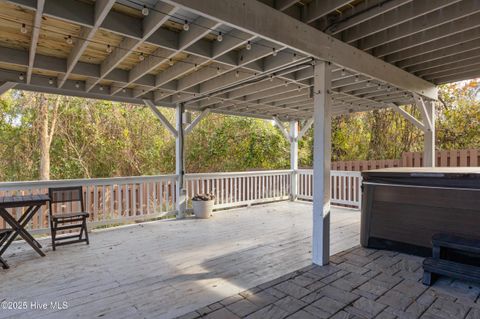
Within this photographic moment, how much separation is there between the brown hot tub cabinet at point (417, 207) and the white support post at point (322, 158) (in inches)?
39.0

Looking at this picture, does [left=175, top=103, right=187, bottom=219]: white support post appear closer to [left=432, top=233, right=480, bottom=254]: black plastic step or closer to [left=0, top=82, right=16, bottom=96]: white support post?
[left=0, top=82, right=16, bottom=96]: white support post

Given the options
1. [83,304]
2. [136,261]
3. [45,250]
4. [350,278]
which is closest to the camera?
[83,304]

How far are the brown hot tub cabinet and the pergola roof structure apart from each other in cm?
152

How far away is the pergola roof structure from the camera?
8.33 feet

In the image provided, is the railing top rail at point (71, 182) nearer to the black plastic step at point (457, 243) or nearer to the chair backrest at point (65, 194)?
the chair backrest at point (65, 194)

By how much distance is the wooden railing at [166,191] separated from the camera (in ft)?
15.5

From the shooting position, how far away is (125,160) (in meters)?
10.1

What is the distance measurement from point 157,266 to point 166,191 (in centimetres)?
279

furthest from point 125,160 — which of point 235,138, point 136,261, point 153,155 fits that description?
point 136,261

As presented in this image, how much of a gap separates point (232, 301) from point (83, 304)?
1306 millimetres

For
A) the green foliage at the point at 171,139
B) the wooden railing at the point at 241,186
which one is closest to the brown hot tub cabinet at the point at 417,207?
the wooden railing at the point at 241,186

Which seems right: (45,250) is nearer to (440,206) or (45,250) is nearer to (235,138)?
(440,206)

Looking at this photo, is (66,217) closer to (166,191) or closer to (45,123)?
(166,191)

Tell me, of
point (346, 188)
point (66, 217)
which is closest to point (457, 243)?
point (346, 188)
